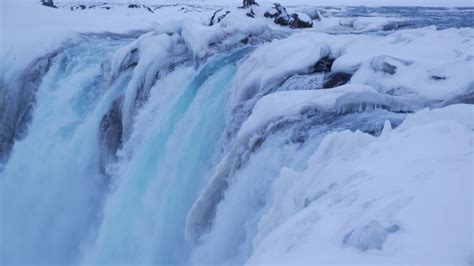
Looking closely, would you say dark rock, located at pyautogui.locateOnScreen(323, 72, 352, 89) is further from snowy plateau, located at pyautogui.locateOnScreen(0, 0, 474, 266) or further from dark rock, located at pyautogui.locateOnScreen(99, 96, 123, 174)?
dark rock, located at pyautogui.locateOnScreen(99, 96, 123, 174)

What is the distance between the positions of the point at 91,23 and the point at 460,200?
59.8 ft

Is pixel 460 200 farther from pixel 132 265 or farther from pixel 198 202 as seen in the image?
pixel 132 265

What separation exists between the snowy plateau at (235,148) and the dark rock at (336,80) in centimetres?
6

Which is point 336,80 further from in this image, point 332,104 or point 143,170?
point 143,170

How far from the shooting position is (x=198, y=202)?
21.5 ft

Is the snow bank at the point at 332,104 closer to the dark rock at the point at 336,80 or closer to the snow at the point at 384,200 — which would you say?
the dark rock at the point at 336,80

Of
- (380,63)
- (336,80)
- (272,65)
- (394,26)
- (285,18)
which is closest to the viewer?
(380,63)

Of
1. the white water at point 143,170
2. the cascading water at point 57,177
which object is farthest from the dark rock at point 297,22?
the cascading water at point 57,177

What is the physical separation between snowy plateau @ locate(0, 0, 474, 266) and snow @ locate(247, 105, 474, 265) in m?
0.02

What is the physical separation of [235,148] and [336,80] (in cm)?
261

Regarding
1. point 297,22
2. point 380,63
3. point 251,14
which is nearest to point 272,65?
point 380,63

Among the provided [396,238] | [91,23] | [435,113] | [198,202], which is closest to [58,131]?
[198,202]

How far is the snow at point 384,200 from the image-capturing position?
107 inches

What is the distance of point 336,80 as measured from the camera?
8055 millimetres
